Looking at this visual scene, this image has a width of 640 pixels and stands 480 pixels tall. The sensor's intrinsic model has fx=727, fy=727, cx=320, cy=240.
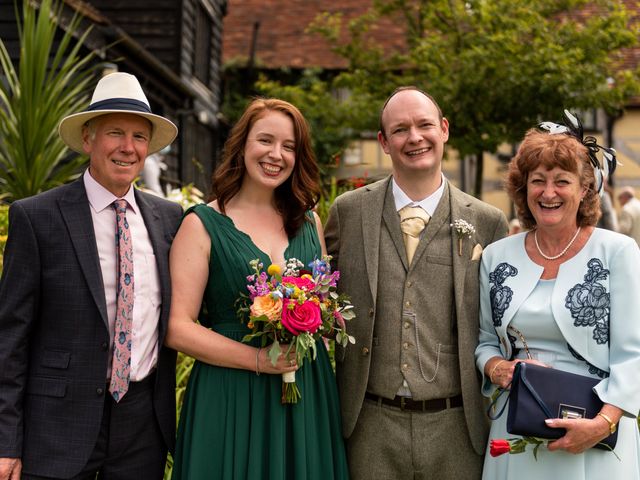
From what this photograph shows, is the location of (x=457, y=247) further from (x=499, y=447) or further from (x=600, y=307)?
(x=499, y=447)

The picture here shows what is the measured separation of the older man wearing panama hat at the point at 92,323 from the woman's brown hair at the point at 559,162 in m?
1.58

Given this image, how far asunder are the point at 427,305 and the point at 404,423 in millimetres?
520

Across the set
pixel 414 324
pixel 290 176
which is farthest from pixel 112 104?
pixel 414 324

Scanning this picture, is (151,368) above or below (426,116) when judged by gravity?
below

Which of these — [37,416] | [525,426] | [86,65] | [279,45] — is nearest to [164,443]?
[37,416]

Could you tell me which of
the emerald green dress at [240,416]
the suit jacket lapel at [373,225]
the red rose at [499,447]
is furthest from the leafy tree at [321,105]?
the red rose at [499,447]

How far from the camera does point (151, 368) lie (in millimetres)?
3062

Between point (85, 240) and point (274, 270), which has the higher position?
point (85, 240)

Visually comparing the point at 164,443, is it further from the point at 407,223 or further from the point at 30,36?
the point at 30,36

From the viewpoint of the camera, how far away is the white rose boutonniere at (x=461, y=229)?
3264mm

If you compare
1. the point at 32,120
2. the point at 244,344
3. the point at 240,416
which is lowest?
the point at 240,416

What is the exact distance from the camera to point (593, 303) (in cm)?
288

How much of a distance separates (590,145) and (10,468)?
104 inches

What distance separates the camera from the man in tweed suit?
3.15 m
